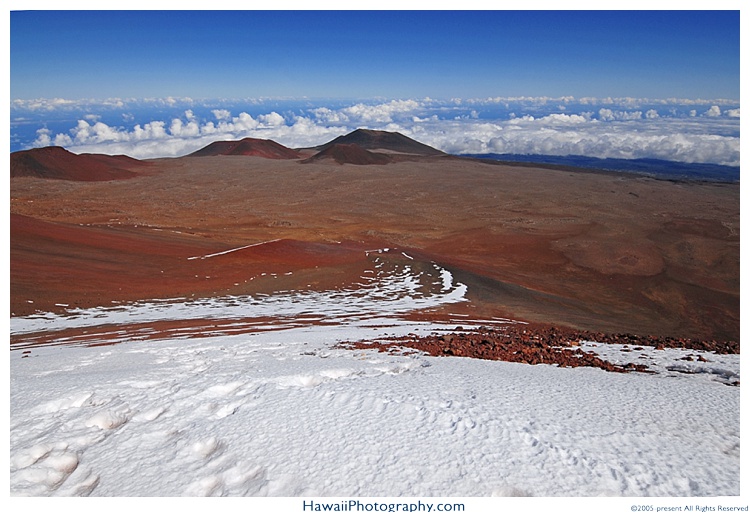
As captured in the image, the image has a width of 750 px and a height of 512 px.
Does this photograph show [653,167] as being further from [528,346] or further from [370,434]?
[370,434]

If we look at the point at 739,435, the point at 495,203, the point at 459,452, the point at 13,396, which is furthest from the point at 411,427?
the point at 495,203

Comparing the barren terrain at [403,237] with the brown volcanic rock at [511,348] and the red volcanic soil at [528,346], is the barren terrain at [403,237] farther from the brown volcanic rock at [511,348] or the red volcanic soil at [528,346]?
the brown volcanic rock at [511,348]

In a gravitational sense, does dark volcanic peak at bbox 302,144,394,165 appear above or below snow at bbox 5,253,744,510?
below

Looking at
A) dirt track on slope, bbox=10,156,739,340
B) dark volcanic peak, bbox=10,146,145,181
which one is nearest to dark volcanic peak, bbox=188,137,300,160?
dirt track on slope, bbox=10,156,739,340

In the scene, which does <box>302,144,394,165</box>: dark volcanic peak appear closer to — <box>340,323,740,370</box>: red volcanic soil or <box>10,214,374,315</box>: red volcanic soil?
<box>10,214,374,315</box>: red volcanic soil

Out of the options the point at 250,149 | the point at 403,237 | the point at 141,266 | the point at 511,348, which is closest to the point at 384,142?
the point at 250,149

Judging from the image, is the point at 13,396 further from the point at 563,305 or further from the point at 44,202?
the point at 44,202

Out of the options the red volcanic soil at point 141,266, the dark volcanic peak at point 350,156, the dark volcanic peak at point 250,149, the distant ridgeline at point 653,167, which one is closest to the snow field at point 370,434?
the red volcanic soil at point 141,266
